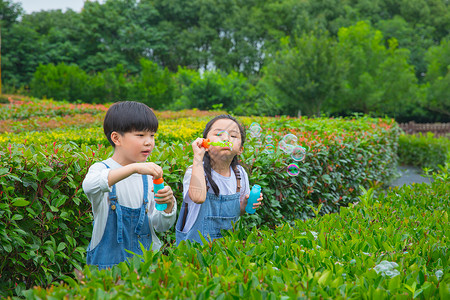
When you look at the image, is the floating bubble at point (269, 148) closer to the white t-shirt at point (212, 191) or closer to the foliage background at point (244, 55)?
the white t-shirt at point (212, 191)

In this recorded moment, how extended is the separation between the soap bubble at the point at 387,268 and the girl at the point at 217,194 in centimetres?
91

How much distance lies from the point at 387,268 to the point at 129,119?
154 cm

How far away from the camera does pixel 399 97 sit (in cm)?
2561

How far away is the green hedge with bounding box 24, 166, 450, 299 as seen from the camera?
1.62 metres

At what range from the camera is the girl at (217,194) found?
2.68 m

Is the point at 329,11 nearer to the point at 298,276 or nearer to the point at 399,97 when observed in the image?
the point at 399,97

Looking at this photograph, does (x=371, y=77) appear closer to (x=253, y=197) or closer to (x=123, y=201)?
(x=253, y=197)

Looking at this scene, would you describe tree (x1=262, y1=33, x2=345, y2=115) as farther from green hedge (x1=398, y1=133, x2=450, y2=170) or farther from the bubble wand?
the bubble wand

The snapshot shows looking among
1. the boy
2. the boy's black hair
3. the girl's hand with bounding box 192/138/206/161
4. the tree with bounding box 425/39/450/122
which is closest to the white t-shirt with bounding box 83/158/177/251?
the boy

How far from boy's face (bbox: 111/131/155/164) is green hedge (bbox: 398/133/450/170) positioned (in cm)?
1239

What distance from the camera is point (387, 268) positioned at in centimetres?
190

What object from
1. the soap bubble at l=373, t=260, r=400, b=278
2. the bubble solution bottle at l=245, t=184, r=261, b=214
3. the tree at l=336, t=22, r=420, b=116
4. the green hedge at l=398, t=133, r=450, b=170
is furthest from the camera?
the tree at l=336, t=22, r=420, b=116

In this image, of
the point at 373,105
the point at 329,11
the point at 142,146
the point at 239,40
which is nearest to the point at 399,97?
the point at 373,105

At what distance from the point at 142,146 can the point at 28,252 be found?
125cm
